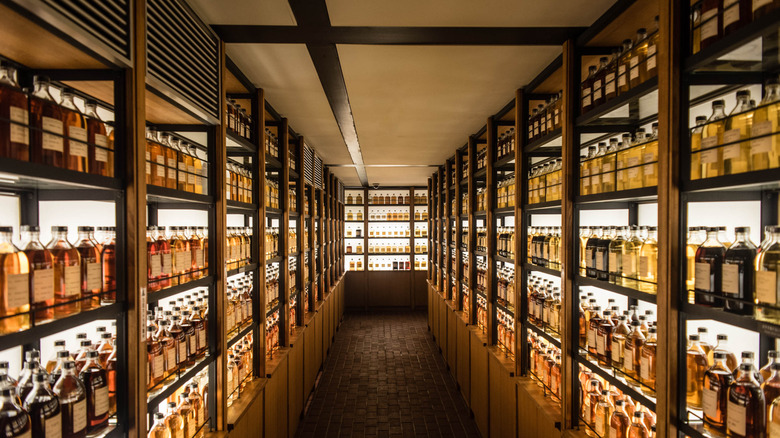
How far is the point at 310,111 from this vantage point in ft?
11.2

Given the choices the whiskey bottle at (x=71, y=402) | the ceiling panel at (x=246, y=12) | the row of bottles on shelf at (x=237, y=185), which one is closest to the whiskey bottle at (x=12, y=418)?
the whiskey bottle at (x=71, y=402)

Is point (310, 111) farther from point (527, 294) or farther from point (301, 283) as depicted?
point (527, 294)

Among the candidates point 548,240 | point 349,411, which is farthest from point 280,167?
point 349,411

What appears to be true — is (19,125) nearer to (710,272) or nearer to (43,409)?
(43,409)

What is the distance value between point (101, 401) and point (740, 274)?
6.41 ft

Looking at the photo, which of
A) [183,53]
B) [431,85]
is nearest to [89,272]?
[183,53]

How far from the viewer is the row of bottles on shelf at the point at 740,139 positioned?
42.6 inches

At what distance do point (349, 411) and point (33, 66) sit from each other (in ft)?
12.5

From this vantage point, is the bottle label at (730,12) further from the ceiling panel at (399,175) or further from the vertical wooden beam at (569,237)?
the ceiling panel at (399,175)

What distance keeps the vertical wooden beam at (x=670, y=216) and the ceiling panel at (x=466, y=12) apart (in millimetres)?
512

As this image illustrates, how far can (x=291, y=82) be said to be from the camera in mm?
2697

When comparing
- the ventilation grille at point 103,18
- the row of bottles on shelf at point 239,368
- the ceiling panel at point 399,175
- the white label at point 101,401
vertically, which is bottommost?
the row of bottles on shelf at point 239,368

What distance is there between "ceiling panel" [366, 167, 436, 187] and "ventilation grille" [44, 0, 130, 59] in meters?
5.24

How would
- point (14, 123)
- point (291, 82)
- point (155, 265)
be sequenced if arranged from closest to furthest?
point (14, 123)
point (155, 265)
point (291, 82)
